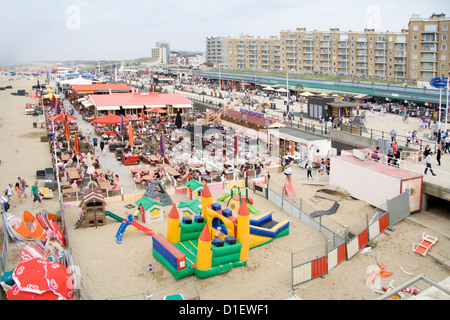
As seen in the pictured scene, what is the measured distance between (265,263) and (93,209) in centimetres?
698

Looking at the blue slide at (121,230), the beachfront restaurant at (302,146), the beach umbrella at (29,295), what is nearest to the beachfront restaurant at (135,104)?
the beachfront restaurant at (302,146)

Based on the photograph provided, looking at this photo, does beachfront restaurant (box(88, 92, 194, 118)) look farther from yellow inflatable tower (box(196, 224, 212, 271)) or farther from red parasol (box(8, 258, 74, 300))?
red parasol (box(8, 258, 74, 300))

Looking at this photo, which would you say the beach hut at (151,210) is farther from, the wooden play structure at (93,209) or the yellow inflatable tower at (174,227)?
the yellow inflatable tower at (174,227)

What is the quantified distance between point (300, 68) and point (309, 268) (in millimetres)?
79936

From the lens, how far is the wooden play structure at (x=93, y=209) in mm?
15836

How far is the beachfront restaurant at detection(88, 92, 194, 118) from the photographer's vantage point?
41.8 meters

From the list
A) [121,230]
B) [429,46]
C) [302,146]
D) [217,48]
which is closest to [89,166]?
[121,230]

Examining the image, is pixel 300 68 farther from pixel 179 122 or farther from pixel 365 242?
pixel 365 242

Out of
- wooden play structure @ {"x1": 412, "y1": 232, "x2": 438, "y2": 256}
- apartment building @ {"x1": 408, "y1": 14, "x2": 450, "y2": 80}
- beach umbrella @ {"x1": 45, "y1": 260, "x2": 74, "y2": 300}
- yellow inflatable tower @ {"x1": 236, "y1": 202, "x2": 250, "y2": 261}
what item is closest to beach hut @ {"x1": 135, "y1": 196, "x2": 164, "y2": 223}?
yellow inflatable tower @ {"x1": 236, "y1": 202, "x2": 250, "y2": 261}

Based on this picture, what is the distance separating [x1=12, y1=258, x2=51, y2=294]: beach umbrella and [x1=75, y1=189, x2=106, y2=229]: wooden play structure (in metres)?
5.24

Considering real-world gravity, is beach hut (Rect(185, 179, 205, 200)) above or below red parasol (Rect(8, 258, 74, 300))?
above

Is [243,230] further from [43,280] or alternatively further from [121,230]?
[43,280]
